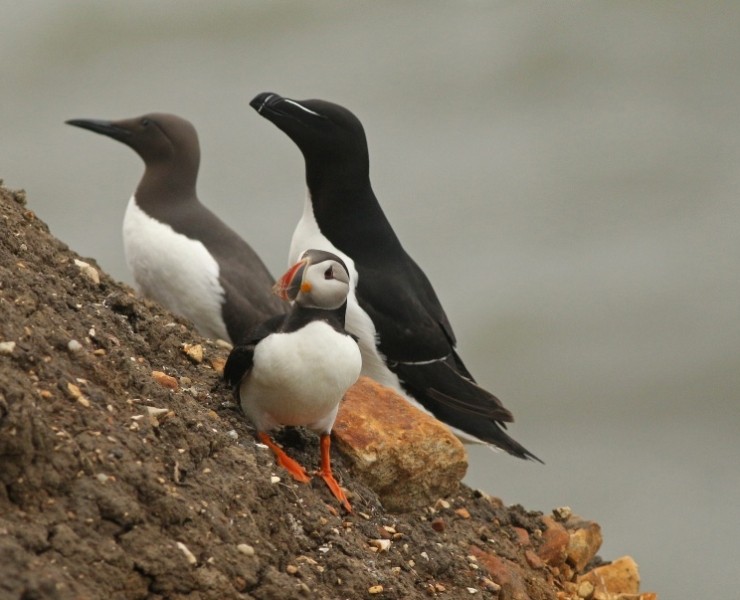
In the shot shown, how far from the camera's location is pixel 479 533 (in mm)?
6160

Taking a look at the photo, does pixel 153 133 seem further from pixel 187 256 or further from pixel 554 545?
pixel 554 545

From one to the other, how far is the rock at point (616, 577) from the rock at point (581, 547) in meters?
0.06

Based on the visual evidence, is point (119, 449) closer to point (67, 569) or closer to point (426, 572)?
point (67, 569)

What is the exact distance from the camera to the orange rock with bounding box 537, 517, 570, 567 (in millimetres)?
6305

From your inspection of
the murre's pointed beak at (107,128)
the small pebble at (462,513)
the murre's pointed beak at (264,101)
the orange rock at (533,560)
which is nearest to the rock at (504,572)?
the orange rock at (533,560)

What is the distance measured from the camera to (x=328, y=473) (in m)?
5.49

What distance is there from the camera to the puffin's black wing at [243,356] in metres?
5.42

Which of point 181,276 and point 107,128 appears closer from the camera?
point 181,276

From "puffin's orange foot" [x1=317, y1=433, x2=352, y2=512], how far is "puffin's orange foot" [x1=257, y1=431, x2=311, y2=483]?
0.07m

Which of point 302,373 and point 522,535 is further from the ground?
point 302,373

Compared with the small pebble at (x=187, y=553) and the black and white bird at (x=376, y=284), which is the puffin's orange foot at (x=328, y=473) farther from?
the black and white bird at (x=376, y=284)

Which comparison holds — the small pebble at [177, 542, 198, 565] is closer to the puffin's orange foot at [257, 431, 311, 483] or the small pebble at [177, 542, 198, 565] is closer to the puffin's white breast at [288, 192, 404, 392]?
the puffin's orange foot at [257, 431, 311, 483]

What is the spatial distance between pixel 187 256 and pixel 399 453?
3334 mm

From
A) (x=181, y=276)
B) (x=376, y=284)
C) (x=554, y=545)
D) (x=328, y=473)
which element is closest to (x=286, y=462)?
(x=328, y=473)
